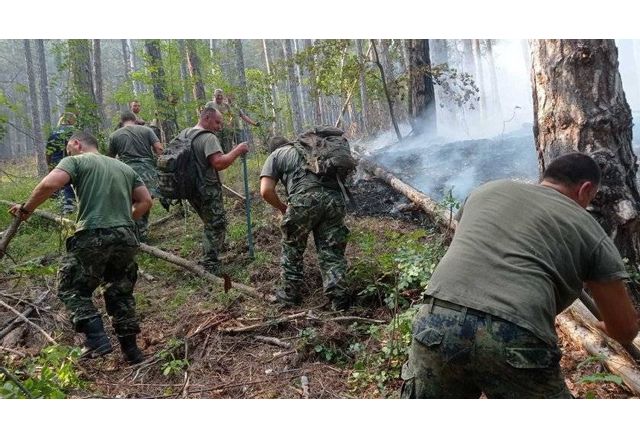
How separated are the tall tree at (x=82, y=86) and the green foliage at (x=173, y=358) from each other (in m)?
3.08

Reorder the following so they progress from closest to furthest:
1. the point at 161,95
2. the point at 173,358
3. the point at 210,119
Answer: the point at 173,358 → the point at 210,119 → the point at 161,95

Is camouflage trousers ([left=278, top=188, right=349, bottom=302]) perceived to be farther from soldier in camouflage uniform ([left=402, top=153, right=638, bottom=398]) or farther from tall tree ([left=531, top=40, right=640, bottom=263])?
soldier in camouflage uniform ([left=402, top=153, right=638, bottom=398])

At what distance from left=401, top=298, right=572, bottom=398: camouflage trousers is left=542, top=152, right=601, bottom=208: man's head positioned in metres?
0.66

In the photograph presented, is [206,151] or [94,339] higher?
[206,151]

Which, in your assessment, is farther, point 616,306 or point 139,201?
point 139,201

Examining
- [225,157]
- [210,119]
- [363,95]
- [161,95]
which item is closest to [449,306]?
[225,157]

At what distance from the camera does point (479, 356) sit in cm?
162

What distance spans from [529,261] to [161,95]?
7.04m

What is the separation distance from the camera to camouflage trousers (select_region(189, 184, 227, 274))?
16.1ft

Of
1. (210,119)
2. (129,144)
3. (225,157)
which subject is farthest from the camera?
(129,144)

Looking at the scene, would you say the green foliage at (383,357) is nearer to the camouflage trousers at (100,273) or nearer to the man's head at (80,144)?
the camouflage trousers at (100,273)

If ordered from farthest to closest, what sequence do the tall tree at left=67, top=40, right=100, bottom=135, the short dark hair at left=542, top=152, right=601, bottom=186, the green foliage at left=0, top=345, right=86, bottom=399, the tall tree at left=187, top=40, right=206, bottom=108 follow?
the tall tree at left=187, top=40, right=206, bottom=108 < the tall tree at left=67, top=40, right=100, bottom=135 < the green foliage at left=0, top=345, right=86, bottom=399 < the short dark hair at left=542, top=152, right=601, bottom=186

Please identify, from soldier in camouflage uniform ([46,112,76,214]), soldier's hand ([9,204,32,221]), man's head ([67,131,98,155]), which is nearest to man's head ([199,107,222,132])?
soldier in camouflage uniform ([46,112,76,214])

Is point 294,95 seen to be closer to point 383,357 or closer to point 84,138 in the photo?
point 84,138
